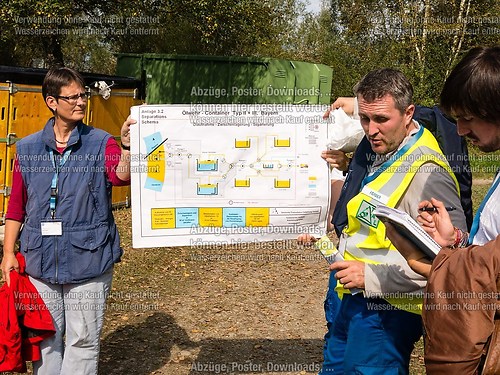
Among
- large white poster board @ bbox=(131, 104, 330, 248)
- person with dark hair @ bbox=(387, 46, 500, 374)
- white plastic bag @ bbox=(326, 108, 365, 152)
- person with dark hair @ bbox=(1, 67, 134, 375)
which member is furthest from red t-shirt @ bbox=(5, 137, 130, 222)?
person with dark hair @ bbox=(387, 46, 500, 374)

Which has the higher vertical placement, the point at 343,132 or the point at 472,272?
the point at 343,132

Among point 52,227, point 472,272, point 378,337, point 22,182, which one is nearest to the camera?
point 472,272

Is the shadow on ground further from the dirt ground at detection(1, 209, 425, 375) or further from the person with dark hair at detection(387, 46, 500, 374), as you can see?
the person with dark hair at detection(387, 46, 500, 374)

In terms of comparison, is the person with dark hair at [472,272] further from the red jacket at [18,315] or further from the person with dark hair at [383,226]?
the red jacket at [18,315]

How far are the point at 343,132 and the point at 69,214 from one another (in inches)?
69.6

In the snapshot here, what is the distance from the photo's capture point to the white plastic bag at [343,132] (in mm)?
4109

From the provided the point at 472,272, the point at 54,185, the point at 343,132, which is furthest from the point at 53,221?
the point at 472,272

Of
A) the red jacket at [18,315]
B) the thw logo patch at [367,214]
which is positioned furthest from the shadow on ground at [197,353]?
the thw logo patch at [367,214]

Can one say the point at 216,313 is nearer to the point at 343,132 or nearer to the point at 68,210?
the point at 68,210

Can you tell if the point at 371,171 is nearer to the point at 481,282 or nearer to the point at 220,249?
the point at 481,282

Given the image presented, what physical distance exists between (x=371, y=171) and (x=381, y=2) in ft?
Result: 91.5

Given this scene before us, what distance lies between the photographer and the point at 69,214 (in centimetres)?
416

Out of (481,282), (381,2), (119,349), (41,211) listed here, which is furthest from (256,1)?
(481,282)

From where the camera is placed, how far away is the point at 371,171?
3486 mm
